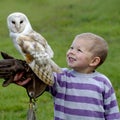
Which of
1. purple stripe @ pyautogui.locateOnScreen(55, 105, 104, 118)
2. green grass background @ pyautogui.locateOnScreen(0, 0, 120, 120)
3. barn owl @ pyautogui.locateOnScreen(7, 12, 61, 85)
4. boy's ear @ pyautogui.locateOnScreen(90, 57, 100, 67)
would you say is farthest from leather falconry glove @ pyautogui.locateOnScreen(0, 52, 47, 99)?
green grass background @ pyautogui.locateOnScreen(0, 0, 120, 120)

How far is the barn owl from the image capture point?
3.50 metres

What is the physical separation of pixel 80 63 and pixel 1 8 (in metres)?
14.4

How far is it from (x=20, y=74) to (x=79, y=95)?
398 millimetres

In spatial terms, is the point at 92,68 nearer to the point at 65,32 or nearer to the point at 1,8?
the point at 65,32

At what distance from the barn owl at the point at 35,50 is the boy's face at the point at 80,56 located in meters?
0.14

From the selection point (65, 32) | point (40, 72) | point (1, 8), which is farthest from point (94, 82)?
point (1, 8)

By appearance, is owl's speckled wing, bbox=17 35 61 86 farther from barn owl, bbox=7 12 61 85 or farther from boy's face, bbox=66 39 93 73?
boy's face, bbox=66 39 93 73

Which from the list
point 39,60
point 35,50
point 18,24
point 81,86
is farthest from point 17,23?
point 81,86

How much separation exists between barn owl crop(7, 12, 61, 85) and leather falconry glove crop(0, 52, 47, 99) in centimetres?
6

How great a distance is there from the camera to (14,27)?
4371mm

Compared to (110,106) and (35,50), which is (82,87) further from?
(35,50)

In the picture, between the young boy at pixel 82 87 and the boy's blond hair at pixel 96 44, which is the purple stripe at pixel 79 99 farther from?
the boy's blond hair at pixel 96 44

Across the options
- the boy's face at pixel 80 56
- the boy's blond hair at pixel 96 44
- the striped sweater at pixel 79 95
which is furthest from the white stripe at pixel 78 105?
the boy's blond hair at pixel 96 44

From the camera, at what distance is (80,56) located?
3.58 m
